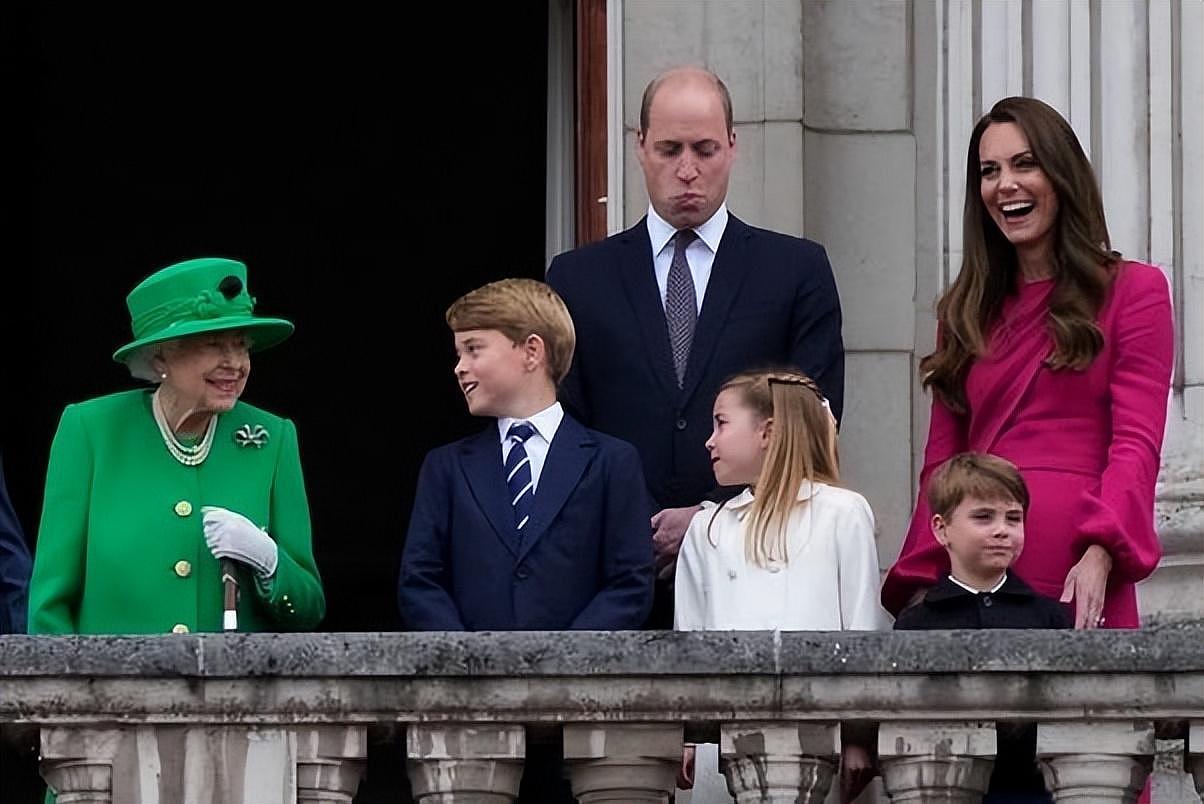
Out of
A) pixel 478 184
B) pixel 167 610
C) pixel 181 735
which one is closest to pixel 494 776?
pixel 181 735

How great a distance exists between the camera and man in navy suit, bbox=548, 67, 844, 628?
7.88m

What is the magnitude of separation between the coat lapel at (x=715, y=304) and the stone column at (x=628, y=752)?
1358mm

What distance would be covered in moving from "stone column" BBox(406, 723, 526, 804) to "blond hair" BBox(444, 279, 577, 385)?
1.12 meters

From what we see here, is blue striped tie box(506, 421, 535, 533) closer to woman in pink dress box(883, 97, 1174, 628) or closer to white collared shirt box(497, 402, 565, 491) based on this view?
white collared shirt box(497, 402, 565, 491)

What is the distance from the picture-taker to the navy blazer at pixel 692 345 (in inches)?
310

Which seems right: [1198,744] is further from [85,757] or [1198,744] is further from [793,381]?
[85,757]

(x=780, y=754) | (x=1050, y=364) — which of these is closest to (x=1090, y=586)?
(x=1050, y=364)

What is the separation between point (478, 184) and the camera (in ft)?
47.8

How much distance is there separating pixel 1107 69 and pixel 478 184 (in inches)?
201

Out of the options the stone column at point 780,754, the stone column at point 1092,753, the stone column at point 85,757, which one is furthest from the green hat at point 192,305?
the stone column at point 1092,753

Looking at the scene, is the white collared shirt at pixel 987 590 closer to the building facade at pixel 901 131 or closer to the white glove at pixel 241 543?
the white glove at pixel 241 543

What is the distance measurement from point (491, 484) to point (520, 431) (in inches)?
5.4

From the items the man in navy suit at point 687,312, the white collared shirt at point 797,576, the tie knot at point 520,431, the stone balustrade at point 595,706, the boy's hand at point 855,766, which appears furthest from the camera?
the man in navy suit at point 687,312

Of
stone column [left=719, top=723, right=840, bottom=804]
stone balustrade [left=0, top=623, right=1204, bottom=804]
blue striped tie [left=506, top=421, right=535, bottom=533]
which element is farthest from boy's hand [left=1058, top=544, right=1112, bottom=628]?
blue striped tie [left=506, top=421, right=535, bottom=533]
